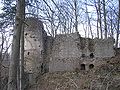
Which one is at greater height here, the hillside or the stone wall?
the stone wall

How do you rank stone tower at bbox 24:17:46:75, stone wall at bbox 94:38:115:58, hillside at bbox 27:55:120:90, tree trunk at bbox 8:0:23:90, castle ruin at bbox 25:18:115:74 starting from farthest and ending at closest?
stone tower at bbox 24:17:46:75 → castle ruin at bbox 25:18:115:74 → stone wall at bbox 94:38:115:58 → hillside at bbox 27:55:120:90 → tree trunk at bbox 8:0:23:90

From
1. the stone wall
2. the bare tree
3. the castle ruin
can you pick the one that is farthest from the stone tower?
the bare tree

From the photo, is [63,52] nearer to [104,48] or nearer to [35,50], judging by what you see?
[35,50]

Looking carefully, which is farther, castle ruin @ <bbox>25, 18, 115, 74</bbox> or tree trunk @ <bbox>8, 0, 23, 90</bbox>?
castle ruin @ <bbox>25, 18, 115, 74</bbox>

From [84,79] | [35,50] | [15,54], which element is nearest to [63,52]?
[35,50]

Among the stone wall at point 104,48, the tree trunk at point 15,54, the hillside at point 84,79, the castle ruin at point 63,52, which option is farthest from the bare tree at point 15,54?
the stone wall at point 104,48

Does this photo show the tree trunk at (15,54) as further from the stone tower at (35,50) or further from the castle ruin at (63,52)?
the stone tower at (35,50)

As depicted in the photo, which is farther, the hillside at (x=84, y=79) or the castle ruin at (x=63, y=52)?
the castle ruin at (x=63, y=52)

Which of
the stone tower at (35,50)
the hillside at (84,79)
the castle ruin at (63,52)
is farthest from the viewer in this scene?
the stone tower at (35,50)

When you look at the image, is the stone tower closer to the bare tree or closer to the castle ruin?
the castle ruin

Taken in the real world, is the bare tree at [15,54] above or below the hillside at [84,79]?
above

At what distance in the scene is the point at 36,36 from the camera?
2288cm

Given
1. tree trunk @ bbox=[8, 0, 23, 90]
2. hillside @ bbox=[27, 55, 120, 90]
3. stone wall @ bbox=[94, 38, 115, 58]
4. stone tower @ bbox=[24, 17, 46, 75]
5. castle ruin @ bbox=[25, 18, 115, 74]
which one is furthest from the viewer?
stone tower @ bbox=[24, 17, 46, 75]

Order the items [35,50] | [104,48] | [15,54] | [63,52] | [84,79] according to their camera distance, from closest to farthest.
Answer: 1. [15,54]
2. [84,79]
3. [104,48]
4. [63,52]
5. [35,50]
